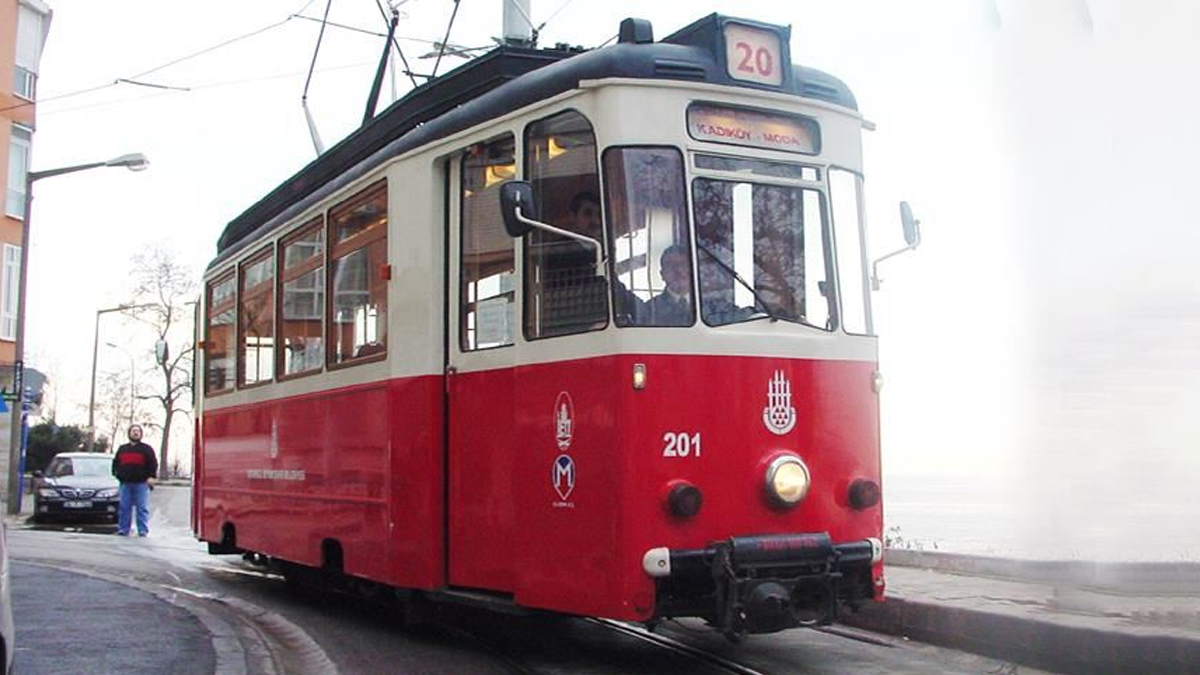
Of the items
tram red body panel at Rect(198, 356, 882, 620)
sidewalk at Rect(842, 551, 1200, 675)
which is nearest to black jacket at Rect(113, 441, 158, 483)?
tram red body panel at Rect(198, 356, 882, 620)

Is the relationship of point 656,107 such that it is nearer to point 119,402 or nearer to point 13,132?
point 13,132

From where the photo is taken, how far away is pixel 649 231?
7070 millimetres

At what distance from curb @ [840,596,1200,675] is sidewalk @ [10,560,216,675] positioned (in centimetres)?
441

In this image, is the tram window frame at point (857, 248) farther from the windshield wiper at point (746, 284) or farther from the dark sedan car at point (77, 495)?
the dark sedan car at point (77, 495)

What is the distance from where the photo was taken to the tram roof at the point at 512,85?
727 centimetres

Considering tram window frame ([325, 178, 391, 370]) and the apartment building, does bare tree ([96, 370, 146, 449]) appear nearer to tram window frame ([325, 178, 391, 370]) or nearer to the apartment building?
the apartment building

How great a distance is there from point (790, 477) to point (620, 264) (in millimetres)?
1405

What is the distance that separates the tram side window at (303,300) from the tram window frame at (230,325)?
5.47ft

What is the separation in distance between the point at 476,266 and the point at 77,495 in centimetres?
1915

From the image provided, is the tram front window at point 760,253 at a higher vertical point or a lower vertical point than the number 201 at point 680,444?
higher

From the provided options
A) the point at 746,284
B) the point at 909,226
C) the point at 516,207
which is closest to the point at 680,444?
the point at 746,284

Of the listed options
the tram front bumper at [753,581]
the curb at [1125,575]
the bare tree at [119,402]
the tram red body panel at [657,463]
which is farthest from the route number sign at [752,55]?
the bare tree at [119,402]

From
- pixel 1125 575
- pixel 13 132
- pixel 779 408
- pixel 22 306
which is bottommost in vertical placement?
pixel 1125 575

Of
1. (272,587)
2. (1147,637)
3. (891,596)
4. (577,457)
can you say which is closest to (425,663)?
(577,457)
